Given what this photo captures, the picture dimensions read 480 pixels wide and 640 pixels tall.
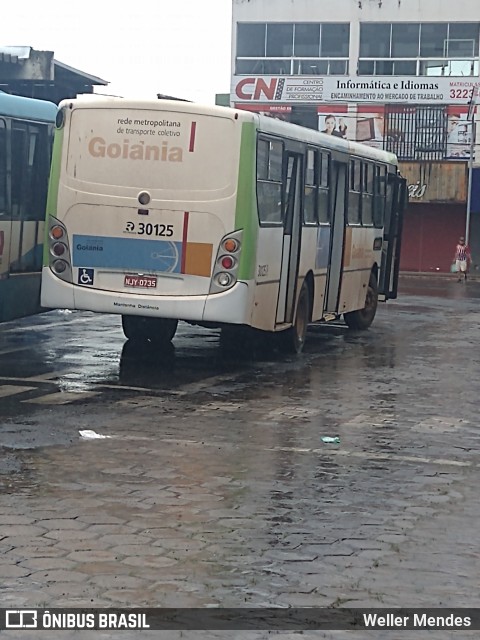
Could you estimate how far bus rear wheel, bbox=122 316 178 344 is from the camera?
17984 millimetres

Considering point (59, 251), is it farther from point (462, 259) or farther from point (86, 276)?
point (462, 259)

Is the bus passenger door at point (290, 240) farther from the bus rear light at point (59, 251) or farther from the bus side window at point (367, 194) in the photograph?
the bus side window at point (367, 194)

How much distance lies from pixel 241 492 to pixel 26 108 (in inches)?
363

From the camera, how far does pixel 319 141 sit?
18.2 metres

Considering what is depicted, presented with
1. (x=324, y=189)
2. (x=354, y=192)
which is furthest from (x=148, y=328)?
(x=354, y=192)

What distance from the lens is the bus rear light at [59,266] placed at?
1541cm

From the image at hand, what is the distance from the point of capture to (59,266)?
50.6 feet

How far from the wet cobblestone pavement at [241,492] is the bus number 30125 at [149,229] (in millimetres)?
1585

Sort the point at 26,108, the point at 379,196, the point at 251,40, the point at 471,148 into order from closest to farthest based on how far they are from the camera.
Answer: the point at 26,108
the point at 379,196
the point at 471,148
the point at 251,40

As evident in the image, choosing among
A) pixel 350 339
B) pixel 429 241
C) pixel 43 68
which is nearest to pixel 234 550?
pixel 350 339

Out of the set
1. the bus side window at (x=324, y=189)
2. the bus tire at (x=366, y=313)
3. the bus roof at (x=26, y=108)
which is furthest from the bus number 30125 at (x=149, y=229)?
the bus tire at (x=366, y=313)

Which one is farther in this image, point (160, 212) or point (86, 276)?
point (86, 276)

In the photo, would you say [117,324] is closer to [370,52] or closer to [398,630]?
[398,630]

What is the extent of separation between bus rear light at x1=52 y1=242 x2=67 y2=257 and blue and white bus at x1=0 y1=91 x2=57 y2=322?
1.00 meters
